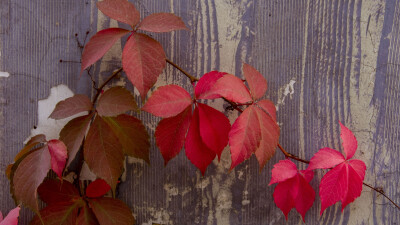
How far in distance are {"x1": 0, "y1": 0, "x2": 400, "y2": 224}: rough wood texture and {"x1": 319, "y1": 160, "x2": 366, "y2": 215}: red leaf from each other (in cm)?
11

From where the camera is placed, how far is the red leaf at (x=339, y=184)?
74cm

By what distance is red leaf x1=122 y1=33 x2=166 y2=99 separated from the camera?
0.65 meters

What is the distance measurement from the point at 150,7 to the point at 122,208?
0.53 meters

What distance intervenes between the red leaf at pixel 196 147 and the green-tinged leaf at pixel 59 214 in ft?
1.08

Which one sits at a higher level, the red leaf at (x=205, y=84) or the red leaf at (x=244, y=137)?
the red leaf at (x=205, y=84)

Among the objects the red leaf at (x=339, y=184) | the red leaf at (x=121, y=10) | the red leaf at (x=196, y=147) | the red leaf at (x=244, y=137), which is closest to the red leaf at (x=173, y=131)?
the red leaf at (x=196, y=147)

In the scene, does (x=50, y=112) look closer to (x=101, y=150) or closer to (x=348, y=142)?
(x=101, y=150)

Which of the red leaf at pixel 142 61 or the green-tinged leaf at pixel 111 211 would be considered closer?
the red leaf at pixel 142 61

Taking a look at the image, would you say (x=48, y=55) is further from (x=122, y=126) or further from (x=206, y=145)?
(x=206, y=145)

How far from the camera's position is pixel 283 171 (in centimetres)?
75

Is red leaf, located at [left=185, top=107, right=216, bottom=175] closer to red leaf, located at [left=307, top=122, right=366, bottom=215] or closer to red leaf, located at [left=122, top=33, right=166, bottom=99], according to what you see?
red leaf, located at [left=122, top=33, right=166, bottom=99]

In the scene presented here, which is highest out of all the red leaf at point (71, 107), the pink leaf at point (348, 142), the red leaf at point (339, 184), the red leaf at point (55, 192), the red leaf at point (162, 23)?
the red leaf at point (162, 23)

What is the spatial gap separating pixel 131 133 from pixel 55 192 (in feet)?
→ 0.86

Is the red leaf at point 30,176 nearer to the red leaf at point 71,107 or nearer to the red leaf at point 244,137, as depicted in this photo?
the red leaf at point 71,107
